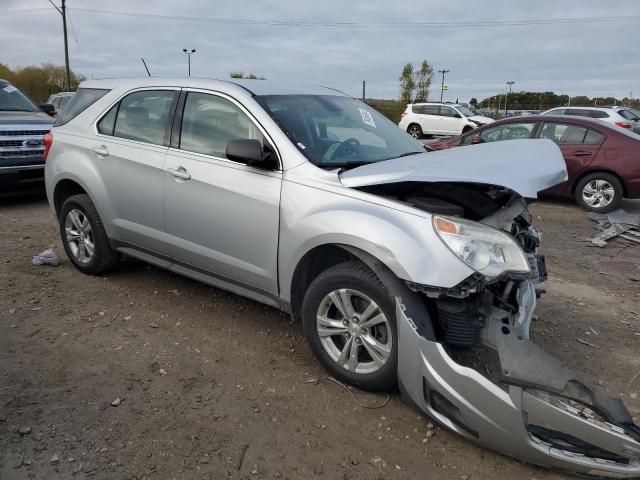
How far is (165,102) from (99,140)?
0.81 metres

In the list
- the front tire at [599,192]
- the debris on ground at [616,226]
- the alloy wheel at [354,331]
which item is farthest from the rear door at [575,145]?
the alloy wheel at [354,331]

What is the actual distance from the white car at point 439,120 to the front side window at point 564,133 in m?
13.7

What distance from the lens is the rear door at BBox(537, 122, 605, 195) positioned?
823 cm

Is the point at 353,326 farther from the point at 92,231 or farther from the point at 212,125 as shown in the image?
the point at 92,231

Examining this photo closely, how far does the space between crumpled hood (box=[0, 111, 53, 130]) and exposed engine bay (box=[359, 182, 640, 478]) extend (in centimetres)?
692

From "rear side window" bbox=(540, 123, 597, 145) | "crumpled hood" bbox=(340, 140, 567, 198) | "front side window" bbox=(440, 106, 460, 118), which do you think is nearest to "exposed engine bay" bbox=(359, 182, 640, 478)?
"crumpled hood" bbox=(340, 140, 567, 198)

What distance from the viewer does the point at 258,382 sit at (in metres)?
3.18

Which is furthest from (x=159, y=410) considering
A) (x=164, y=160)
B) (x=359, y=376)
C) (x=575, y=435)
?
(x=575, y=435)

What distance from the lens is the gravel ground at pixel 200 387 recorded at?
2.50 metres

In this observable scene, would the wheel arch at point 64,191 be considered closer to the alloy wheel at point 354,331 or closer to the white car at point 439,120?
the alloy wheel at point 354,331

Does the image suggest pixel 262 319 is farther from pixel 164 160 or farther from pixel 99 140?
pixel 99 140

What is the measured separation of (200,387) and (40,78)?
50388 mm

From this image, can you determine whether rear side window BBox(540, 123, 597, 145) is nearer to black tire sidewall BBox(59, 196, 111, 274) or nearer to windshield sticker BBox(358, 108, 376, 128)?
windshield sticker BBox(358, 108, 376, 128)

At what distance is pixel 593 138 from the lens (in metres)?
8.27
